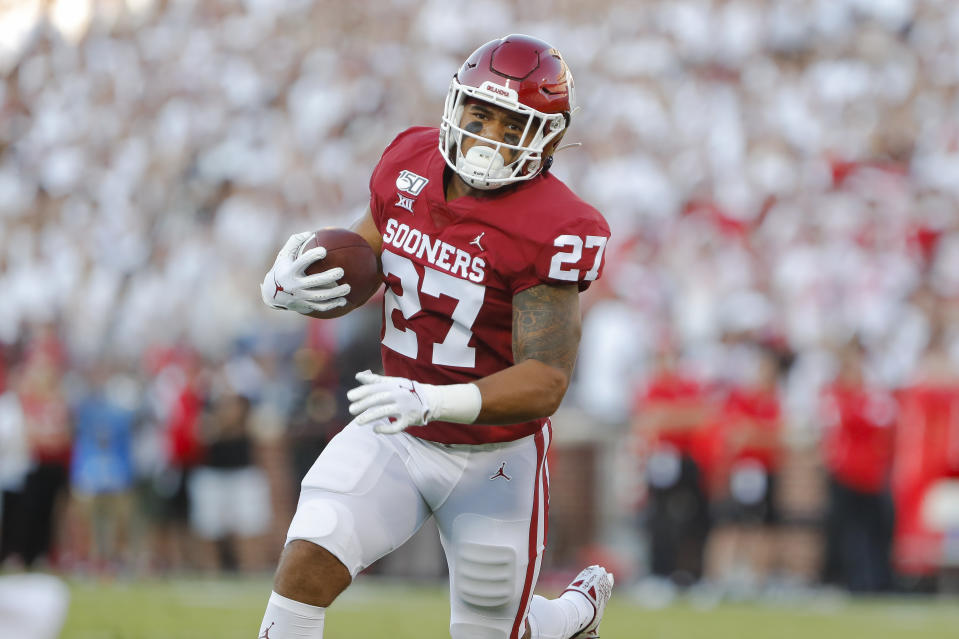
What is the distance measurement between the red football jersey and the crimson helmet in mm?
94

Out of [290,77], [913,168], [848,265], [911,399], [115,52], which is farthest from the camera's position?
[115,52]

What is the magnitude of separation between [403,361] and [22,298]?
8867 mm

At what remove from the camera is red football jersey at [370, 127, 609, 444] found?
12.6 feet

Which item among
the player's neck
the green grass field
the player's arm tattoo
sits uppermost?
the player's neck

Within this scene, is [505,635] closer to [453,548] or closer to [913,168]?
[453,548]

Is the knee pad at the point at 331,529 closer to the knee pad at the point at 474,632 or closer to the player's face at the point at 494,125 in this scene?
the knee pad at the point at 474,632

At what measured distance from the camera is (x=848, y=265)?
1012 cm

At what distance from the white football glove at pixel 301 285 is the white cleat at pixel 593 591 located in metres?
1.34

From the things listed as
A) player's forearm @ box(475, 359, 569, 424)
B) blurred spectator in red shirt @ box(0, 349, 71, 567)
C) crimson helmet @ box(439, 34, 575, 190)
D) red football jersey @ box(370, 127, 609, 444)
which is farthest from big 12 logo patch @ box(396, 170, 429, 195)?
blurred spectator in red shirt @ box(0, 349, 71, 567)

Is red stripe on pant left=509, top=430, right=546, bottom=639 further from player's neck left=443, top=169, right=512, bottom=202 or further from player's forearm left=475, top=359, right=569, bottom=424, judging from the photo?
player's neck left=443, top=169, right=512, bottom=202

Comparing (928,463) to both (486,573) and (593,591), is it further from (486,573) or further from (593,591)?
(486,573)

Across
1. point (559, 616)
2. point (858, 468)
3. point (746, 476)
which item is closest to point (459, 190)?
point (559, 616)

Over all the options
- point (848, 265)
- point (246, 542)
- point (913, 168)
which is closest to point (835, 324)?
point (848, 265)

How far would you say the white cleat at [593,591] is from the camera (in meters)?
4.57
